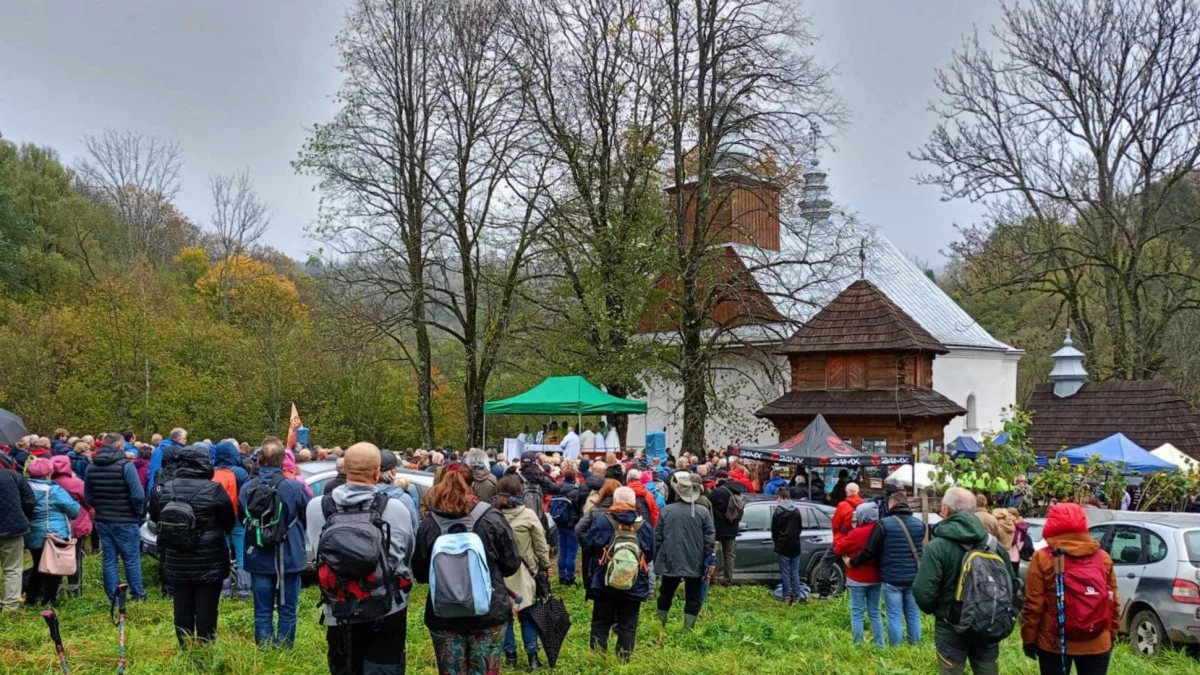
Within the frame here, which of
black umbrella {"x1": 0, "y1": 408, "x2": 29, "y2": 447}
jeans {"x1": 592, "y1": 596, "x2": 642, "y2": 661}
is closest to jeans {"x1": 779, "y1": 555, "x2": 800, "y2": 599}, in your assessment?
jeans {"x1": 592, "y1": 596, "x2": 642, "y2": 661}

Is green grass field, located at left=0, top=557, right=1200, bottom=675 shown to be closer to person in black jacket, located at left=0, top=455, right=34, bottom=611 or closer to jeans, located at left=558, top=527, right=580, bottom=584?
person in black jacket, located at left=0, top=455, right=34, bottom=611

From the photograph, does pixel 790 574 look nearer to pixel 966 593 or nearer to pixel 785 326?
pixel 966 593

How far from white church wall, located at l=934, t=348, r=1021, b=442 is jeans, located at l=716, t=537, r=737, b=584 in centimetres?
2732

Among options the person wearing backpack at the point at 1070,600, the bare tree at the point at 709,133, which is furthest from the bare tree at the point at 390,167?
the person wearing backpack at the point at 1070,600

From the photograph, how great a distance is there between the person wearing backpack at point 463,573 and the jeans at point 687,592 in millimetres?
A: 3610

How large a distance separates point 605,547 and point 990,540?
3.16 meters

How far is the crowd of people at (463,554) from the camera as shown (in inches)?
220

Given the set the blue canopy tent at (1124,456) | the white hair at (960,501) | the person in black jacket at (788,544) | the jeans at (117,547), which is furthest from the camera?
the blue canopy tent at (1124,456)

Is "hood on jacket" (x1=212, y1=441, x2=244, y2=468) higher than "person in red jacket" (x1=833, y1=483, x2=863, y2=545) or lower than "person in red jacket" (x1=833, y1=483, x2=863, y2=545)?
higher

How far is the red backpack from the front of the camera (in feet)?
19.4

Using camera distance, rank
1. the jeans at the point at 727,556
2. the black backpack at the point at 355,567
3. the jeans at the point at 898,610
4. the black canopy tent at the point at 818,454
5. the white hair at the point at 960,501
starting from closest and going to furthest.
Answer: the black backpack at the point at 355,567
the white hair at the point at 960,501
the jeans at the point at 898,610
the jeans at the point at 727,556
the black canopy tent at the point at 818,454

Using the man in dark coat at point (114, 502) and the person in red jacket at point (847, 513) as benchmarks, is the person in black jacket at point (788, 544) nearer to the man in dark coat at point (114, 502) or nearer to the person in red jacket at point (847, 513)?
the person in red jacket at point (847, 513)

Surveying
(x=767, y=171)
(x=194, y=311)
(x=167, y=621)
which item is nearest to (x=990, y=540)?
(x=167, y=621)

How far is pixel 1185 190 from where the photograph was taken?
32.6m
